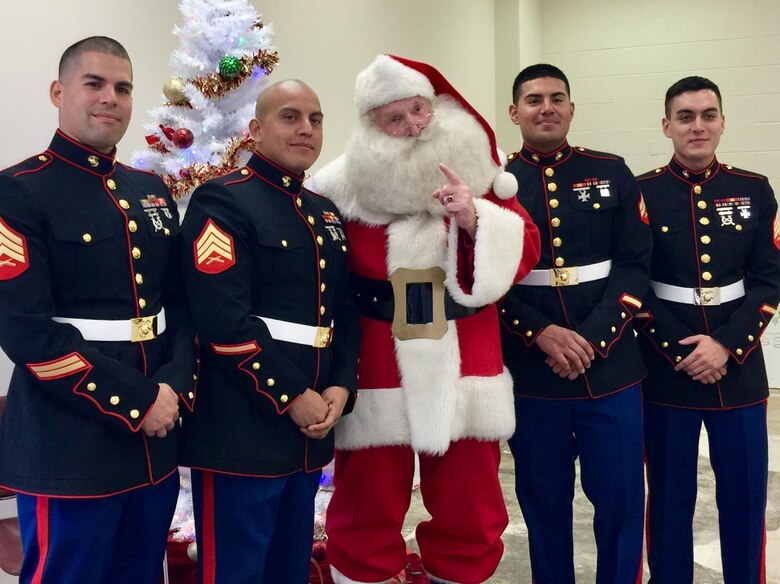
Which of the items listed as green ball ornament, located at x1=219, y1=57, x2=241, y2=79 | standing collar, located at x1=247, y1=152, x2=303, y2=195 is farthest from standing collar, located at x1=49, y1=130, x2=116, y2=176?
green ball ornament, located at x1=219, y1=57, x2=241, y2=79

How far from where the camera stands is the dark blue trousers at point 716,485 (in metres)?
2.28

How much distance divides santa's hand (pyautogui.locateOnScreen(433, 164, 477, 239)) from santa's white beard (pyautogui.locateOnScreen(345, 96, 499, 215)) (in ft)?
0.15

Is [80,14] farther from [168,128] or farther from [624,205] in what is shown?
[624,205]

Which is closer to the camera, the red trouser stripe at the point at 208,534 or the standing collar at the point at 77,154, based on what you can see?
the standing collar at the point at 77,154

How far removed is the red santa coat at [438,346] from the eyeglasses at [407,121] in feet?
0.67

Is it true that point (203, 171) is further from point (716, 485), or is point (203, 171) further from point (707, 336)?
point (716, 485)

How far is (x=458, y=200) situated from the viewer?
190cm

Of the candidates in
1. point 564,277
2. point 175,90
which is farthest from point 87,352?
point 175,90

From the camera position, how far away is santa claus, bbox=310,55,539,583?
1.95 meters

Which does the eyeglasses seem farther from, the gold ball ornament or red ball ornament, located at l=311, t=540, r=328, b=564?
red ball ornament, located at l=311, t=540, r=328, b=564

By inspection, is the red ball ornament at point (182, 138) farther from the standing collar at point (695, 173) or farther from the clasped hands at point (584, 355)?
the standing collar at point (695, 173)

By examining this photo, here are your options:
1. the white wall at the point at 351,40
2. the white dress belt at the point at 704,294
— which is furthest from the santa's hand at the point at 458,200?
the white wall at the point at 351,40

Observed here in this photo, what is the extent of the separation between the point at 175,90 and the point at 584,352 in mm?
1581

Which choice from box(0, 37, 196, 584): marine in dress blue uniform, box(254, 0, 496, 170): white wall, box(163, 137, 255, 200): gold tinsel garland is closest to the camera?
box(0, 37, 196, 584): marine in dress blue uniform
